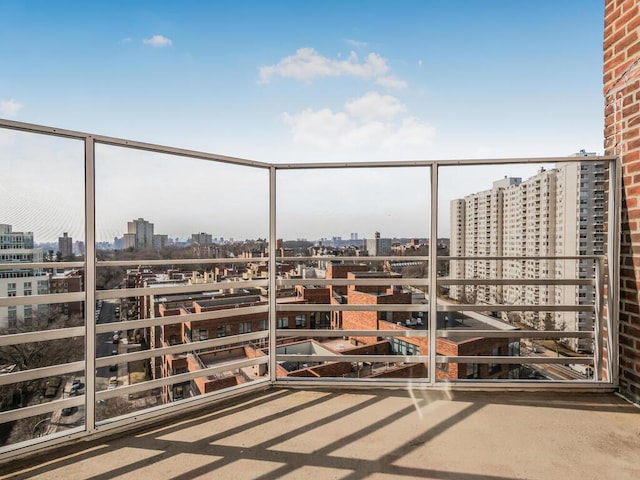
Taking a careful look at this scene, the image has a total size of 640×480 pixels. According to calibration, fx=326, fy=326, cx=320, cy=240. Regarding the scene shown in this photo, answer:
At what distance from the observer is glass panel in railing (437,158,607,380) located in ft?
7.78

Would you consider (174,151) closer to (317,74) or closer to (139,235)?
(139,235)

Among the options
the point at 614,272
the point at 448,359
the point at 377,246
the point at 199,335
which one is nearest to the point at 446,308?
the point at 448,359

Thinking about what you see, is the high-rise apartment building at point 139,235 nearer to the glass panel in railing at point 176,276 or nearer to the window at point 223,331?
the glass panel in railing at point 176,276

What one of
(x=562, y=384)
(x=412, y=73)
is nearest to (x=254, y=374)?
(x=562, y=384)

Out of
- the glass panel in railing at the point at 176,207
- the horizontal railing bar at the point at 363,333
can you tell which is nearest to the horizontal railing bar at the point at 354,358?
the horizontal railing bar at the point at 363,333

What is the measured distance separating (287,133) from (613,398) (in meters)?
4.87

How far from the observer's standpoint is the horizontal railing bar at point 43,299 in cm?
162

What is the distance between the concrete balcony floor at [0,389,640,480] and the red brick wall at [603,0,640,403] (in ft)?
1.15

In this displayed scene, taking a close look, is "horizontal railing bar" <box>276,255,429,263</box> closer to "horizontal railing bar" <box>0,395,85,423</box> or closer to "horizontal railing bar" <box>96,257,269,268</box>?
"horizontal railing bar" <box>96,257,269,268</box>

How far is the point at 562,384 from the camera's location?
2.35m

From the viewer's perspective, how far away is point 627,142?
86.4 inches

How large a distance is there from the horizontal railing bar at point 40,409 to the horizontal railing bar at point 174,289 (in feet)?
1.80

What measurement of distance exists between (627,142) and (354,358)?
2.39 metres

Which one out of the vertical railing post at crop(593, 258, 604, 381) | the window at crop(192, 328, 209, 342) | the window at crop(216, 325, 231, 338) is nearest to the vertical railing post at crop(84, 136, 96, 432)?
the window at crop(192, 328, 209, 342)
